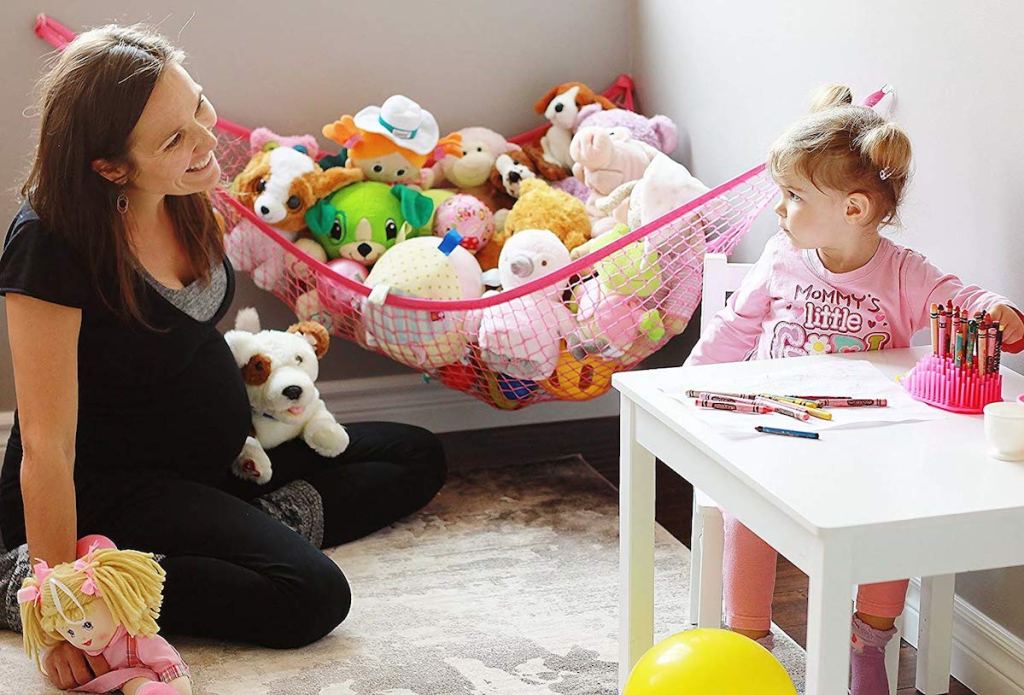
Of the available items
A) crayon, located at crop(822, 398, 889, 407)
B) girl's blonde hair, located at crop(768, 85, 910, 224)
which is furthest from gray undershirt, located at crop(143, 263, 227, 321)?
crayon, located at crop(822, 398, 889, 407)

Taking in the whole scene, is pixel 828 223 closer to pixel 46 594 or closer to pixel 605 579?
pixel 605 579

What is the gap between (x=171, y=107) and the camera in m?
1.80

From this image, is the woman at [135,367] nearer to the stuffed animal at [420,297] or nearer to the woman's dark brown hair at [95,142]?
the woman's dark brown hair at [95,142]

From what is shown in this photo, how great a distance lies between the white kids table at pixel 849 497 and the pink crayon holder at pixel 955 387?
2 centimetres

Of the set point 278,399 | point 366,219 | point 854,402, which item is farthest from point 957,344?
point 366,219

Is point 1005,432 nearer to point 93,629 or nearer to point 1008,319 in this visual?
point 1008,319

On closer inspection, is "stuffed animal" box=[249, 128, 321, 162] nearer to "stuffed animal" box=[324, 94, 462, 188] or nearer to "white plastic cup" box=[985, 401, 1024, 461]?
"stuffed animal" box=[324, 94, 462, 188]

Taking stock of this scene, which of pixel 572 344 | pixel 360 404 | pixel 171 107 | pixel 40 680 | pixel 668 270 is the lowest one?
pixel 40 680

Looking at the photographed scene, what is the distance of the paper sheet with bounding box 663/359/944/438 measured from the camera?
131 cm

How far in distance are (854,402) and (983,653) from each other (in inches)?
24.1

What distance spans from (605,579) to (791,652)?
37cm

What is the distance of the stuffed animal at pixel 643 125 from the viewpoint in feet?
8.50

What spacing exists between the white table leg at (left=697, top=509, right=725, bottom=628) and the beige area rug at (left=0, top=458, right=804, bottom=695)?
0.57 ft

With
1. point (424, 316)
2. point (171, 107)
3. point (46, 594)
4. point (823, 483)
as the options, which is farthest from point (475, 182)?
point (823, 483)
